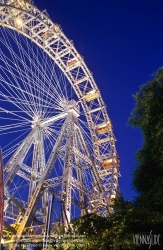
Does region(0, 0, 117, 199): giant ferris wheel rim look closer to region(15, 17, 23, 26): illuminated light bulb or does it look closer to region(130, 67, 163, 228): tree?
region(15, 17, 23, 26): illuminated light bulb

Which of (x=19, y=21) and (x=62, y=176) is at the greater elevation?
(x=19, y=21)

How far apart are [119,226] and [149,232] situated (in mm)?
940

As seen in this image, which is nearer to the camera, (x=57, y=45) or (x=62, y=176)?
(x=62, y=176)

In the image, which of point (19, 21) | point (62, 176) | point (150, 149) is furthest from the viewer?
point (19, 21)

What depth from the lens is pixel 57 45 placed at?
70.3 feet

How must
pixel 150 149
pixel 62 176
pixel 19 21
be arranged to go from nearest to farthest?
pixel 150 149 < pixel 62 176 < pixel 19 21

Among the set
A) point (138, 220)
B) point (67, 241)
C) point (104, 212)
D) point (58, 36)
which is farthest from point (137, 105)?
point (58, 36)

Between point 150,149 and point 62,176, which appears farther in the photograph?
point 62,176

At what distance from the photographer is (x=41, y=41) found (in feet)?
68.3

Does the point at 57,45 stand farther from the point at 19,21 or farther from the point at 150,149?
the point at 150,149

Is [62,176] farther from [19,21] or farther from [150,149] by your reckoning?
[19,21]

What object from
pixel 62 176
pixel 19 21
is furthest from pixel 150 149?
pixel 19 21

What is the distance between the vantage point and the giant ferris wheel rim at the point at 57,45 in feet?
57.6

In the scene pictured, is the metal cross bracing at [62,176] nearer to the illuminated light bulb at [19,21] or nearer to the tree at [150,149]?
the tree at [150,149]
